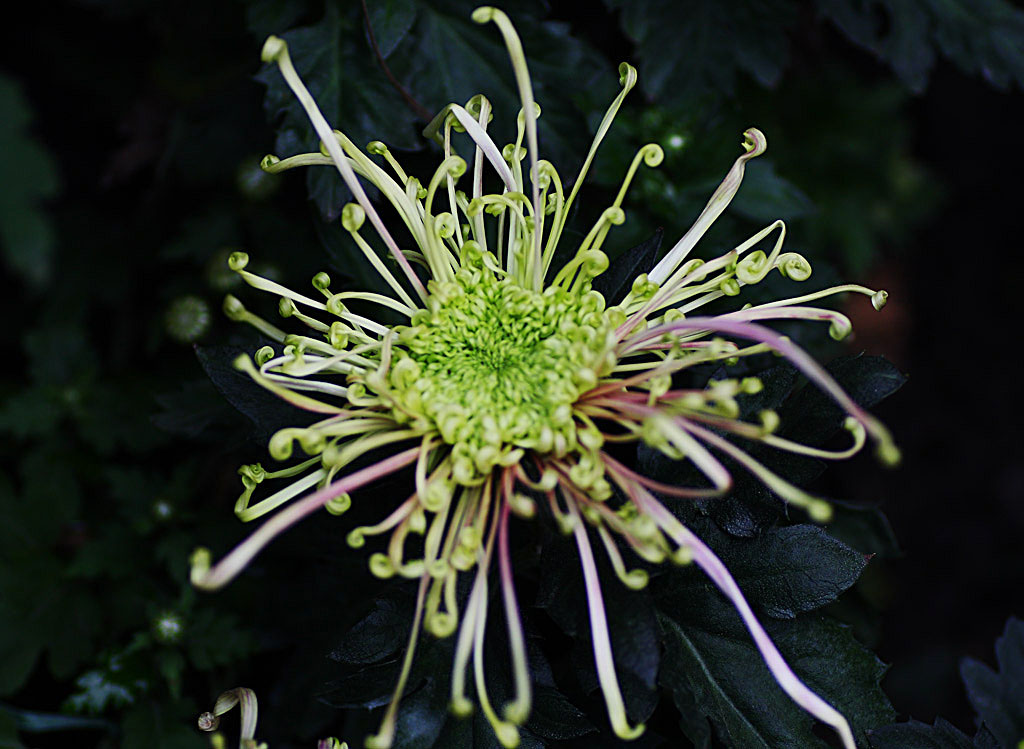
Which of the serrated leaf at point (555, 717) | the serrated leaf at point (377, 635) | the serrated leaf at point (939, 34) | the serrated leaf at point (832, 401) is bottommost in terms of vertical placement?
the serrated leaf at point (555, 717)

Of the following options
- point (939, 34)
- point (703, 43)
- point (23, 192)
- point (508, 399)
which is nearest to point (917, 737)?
point (508, 399)

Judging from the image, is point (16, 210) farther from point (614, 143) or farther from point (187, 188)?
point (614, 143)

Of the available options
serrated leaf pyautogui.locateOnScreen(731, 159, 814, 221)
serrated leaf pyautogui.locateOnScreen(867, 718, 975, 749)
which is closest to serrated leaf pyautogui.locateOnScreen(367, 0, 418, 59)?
serrated leaf pyautogui.locateOnScreen(731, 159, 814, 221)

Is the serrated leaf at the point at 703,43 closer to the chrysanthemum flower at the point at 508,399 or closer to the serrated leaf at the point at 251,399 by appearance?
the chrysanthemum flower at the point at 508,399

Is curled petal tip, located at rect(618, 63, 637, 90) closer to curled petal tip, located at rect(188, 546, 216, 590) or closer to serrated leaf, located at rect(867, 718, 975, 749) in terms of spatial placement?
curled petal tip, located at rect(188, 546, 216, 590)

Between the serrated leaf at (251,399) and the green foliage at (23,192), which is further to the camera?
the green foliage at (23,192)

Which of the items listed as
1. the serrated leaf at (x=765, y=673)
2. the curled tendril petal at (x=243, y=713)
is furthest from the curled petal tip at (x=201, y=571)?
the serrated leaf at (x=765, y=673)
